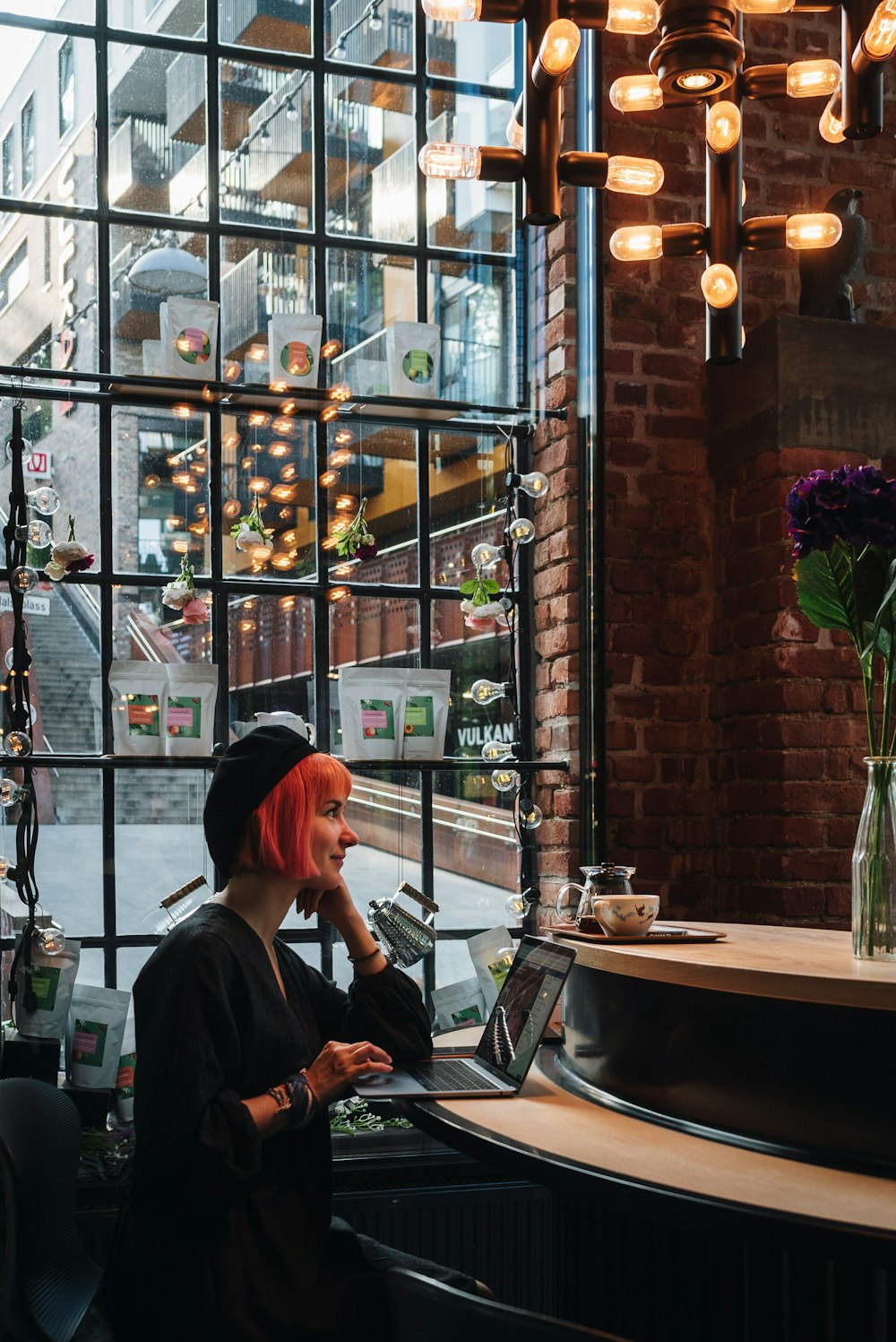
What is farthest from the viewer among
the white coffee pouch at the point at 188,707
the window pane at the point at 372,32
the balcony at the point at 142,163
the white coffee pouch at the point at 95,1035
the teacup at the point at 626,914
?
the window pane at the point at 372,32

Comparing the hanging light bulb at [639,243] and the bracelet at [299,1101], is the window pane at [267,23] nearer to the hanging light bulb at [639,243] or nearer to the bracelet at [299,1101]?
the hanging light bulb at [639,243]

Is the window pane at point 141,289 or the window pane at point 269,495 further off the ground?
the window pane at point 141,289

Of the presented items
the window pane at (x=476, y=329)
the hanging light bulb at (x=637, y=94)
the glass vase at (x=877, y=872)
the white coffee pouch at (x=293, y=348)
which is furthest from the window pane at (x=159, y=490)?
the glass vase at (x=877, y=872)

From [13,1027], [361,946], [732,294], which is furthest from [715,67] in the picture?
[13,1027]

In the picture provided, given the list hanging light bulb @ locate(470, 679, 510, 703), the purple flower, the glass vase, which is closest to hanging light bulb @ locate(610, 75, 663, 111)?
the purple flower

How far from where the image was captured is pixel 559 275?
3.23 metres

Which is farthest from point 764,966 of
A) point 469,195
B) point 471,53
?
point 471,53

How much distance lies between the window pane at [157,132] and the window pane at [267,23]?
121mm

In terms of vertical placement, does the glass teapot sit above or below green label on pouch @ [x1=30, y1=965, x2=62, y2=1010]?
above

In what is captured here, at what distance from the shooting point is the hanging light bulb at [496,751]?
3.14 m

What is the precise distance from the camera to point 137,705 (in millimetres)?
2838

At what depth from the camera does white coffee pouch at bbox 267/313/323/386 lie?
3.02 metres

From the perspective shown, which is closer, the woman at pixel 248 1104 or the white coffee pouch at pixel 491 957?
the woman at pixel 248 1104

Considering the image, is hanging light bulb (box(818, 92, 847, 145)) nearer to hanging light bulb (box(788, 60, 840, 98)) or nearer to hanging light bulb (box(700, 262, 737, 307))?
hanging light bulb (box(788, 60, 840, 98))
